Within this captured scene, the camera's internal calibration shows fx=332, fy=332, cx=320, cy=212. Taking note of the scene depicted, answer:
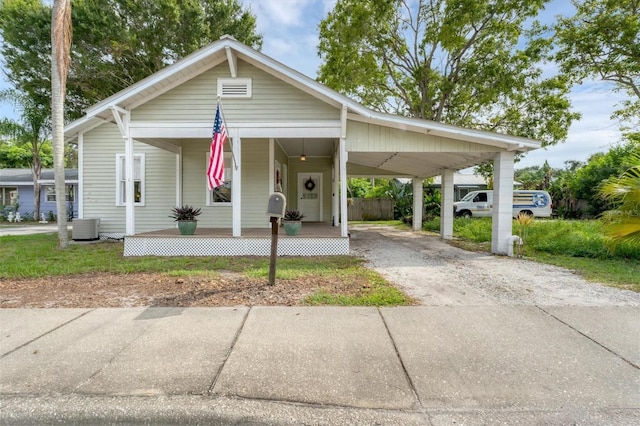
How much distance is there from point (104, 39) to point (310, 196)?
451 inches

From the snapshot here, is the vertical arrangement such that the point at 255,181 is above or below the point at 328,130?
below

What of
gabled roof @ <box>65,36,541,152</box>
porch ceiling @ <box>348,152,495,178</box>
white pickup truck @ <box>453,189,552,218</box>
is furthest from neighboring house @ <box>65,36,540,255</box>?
white pickup truck @ <box>453,189,552,218</box>

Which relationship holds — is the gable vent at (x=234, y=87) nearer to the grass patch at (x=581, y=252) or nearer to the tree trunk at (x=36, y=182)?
the grass patch at (x=581, y=252)

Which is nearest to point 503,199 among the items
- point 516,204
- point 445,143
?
point 445,143

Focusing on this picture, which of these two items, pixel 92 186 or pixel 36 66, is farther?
pixel 36 66

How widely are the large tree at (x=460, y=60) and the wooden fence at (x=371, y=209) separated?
25.6 feet

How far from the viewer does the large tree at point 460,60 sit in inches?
584

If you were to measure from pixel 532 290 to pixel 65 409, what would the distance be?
6.03 metres

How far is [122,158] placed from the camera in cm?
1088

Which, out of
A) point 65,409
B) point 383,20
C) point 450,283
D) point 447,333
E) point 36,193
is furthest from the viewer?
point 36,193

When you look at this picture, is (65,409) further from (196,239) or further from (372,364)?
(196,239)

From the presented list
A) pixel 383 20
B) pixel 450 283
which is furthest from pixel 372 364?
pixel 383 20

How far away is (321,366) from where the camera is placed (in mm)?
2906

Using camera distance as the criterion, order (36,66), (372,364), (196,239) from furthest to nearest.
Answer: (36,66)
(196,239)
(372,364)
